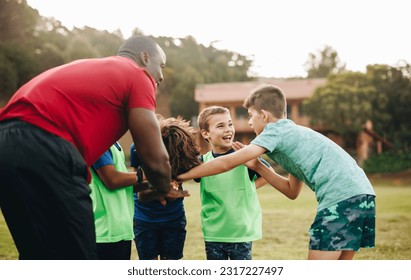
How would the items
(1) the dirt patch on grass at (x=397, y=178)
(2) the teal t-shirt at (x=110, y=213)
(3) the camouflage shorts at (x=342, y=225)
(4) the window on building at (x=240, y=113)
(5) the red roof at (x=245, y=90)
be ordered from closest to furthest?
(3) the camouflage shorts at (x=342, y=225) < (2) the teal t-shirt at (x=110, y=213) < (1) the dirt patch on grass at (x=397, y=178) < (5) the red roof at (x=245, y=90) < (4) the window on building at (x=240, y=113)

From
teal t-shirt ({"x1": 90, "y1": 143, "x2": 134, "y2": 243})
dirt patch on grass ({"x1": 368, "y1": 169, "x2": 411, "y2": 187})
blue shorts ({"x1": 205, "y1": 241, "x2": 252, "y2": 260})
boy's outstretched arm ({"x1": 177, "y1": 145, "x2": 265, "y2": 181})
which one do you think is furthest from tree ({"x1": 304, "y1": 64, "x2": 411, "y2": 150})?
teal t-shirt ({"x1": 90, "y1": 143, "x2": 134, "y2": 243})

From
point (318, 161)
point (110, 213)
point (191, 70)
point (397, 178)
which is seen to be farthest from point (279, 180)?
point (191, 70)

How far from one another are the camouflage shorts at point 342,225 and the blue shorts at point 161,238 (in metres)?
0.86

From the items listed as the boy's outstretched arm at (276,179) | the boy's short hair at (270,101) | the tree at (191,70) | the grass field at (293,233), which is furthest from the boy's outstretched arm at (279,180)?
the tree at (191,70)

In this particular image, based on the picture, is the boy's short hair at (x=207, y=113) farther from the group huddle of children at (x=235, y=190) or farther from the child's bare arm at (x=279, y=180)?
the child's bare arm at (x=279, y=180)

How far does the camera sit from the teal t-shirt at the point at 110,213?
278 cm

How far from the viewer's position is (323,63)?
3600 centimetres

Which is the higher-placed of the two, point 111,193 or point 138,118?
point 138,118

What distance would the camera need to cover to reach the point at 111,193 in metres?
2.81

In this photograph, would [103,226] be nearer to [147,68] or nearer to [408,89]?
[147,68]

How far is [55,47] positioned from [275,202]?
7404 mm

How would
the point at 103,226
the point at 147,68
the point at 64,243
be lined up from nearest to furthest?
the point at 64,243, the point at 147,68, the point at 103,226

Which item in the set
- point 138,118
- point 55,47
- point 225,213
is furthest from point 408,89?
point 138,118

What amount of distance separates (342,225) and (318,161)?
33 cm
